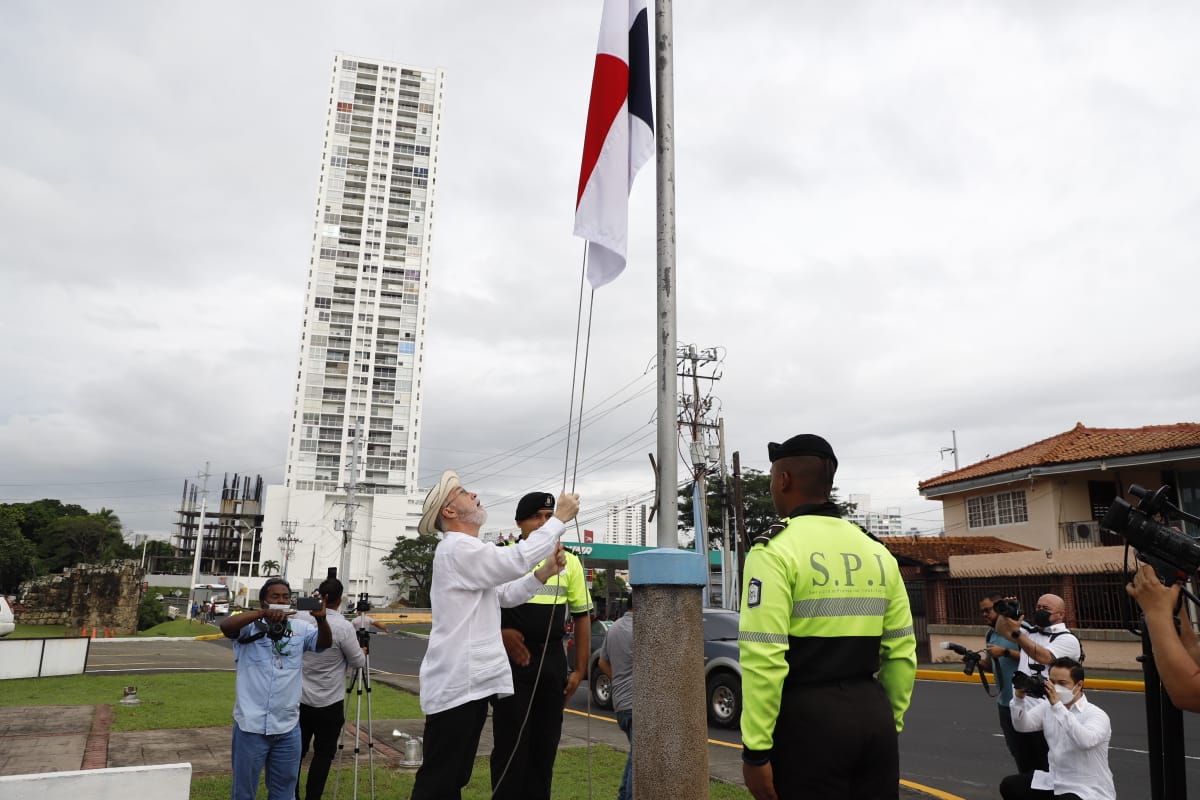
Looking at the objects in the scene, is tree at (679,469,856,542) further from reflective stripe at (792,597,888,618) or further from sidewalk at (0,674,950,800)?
reflective stripe at (792,597,888,618)

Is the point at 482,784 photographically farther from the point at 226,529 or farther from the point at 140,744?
the point at 226,529

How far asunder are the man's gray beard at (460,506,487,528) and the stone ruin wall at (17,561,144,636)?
134 ft

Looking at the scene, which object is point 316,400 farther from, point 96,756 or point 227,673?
point 96,756

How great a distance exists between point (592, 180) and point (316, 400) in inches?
3830

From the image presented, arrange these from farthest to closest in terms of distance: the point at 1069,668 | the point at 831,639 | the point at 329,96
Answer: the point at 329,96 < the point at 1069,668 < the point at 831,639

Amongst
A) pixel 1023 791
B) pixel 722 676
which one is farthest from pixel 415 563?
pixel 1023 791

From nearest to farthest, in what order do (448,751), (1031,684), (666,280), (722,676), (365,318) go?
(448,751), (666,280), (1031,684), (722,676), (365,318)

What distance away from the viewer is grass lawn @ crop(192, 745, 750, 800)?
6.29 meters

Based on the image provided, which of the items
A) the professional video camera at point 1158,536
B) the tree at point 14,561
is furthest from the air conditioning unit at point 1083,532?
the tree at point 14,561

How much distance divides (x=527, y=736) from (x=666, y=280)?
8.98 ft

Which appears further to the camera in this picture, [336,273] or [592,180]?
[336,273]

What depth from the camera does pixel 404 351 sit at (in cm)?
9975

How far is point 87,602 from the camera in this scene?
123ft

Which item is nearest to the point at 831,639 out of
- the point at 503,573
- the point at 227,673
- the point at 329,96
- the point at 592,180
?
the point at 503,573
